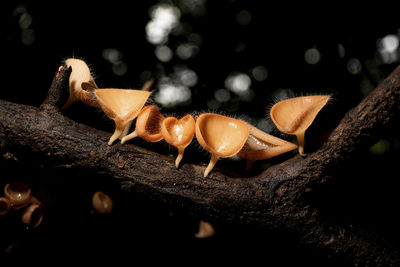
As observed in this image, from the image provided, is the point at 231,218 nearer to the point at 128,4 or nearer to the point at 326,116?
the point at 326,116

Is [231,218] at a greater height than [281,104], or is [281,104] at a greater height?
[281,104]

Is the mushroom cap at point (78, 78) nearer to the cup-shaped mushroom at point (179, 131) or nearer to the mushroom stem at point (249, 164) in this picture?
the cup-shaped mushroom at point (179, 131)

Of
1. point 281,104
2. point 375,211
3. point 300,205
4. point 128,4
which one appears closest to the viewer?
point 281,104

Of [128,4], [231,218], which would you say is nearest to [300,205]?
[231,218]

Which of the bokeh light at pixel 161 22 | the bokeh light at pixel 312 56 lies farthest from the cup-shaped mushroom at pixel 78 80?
the bokeh light at pixel 312 56

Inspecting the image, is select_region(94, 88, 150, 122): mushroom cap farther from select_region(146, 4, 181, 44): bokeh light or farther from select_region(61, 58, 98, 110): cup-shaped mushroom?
select_region(146, 4, 181, 44): bokeh light

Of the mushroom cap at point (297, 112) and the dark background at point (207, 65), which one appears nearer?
the mushroom cap at point (297, 112)

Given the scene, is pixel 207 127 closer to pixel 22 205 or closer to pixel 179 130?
pixel 179 130
